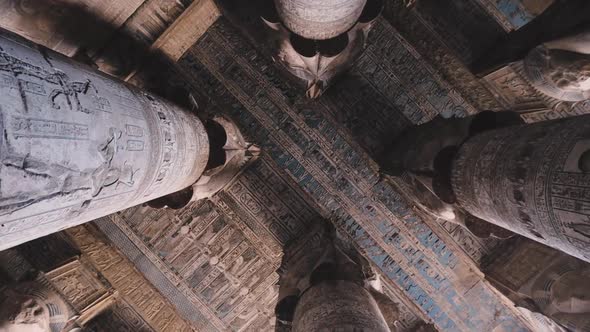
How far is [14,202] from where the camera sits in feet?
3.93

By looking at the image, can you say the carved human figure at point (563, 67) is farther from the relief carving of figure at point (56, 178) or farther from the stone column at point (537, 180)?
the relief carving of figure at point (56, 178)

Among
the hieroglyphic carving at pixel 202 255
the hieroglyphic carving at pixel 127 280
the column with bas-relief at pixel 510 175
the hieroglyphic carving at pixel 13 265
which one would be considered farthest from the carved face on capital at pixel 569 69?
the hieroglyphic carving at pixel 13 265

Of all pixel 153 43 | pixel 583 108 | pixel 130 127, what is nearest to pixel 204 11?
pixel 153 43

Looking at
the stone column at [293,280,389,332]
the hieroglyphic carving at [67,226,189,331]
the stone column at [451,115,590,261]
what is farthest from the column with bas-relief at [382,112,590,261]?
the hieroglyphic carving at [67,226,189,331]

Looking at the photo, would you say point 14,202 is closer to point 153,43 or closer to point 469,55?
point 153,43

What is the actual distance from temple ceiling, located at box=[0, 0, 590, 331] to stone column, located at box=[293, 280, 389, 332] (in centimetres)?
118

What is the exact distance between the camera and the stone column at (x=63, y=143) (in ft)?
3.92

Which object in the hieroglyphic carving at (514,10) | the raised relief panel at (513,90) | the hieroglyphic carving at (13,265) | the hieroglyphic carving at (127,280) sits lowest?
the raised relief panel at (513,90)

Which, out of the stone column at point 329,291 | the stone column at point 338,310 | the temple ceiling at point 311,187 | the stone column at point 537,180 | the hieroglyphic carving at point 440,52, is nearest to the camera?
the stone column at point 537,180

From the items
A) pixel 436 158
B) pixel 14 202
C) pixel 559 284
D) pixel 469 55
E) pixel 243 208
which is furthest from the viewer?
pixel 243 208

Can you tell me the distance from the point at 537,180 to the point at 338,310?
65.2 inches

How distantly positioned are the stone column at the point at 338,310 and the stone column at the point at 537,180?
1.19 metres

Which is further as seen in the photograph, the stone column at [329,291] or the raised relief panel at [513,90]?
the raised relief panel at [513,90]

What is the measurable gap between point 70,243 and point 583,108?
6362 millimetres
